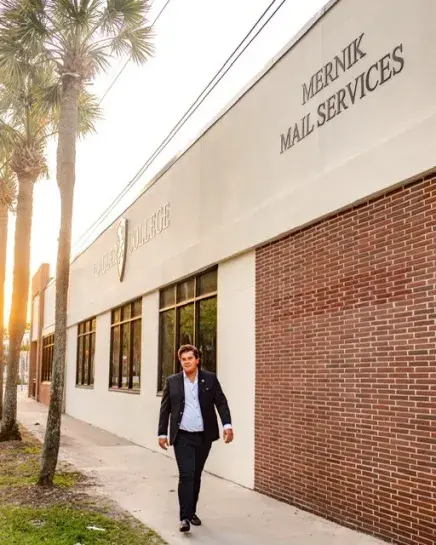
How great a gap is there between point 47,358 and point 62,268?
2225 centimetres

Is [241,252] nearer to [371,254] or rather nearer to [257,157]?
[257,157]

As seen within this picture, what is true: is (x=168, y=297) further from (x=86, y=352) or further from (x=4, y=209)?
(x=86, y=352)

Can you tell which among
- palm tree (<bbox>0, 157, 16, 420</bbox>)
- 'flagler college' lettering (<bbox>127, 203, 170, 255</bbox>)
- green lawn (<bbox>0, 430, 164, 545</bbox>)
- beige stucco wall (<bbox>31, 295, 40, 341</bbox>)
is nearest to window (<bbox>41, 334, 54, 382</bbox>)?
beige stucco wall (<bbox>31, 295, 40, 341</bbox>)

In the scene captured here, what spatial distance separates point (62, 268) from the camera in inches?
375

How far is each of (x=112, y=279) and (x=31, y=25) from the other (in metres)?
8.80

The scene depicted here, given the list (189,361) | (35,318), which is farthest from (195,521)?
(35,318)

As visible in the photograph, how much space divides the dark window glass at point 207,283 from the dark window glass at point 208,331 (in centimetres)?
16

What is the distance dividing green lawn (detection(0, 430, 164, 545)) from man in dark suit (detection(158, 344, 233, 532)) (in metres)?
0.56

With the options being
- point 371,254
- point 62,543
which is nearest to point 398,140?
point 371,254

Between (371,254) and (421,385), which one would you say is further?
(371,254)

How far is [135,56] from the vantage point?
1182 centimetres

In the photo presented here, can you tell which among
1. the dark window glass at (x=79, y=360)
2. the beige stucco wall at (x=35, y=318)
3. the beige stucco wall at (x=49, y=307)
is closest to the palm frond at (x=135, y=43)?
the dark window glass at (x=79, y=360)

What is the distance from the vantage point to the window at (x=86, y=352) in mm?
20766

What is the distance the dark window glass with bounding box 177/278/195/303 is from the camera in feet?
38.7
